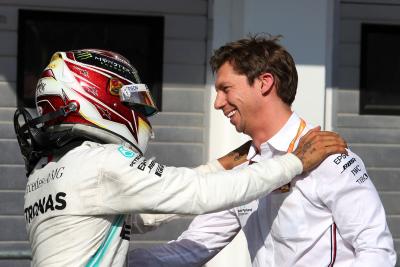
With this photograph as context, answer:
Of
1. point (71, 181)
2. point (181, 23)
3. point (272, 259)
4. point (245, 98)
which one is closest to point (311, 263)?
point (272, 259)

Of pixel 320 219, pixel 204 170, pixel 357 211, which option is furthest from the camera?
pixel 204 170

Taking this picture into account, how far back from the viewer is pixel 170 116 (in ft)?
21.4

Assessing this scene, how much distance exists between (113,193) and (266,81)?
62 centimetres

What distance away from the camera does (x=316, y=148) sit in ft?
8.79

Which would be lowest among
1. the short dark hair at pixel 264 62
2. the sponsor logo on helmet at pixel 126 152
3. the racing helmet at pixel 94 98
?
the sponsor logo on helmet at pixel 126 152

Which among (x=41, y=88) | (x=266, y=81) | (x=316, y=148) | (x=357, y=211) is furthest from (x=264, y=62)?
(x=41, y=88)

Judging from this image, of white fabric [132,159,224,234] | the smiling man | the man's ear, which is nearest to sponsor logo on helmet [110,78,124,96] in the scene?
the smiling man

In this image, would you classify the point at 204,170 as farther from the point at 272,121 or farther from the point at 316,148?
the point at 316,148

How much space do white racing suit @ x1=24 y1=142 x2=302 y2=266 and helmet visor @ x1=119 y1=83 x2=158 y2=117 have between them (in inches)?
6.8

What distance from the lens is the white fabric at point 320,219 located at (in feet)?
8.48

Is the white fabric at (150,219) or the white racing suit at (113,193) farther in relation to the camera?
the white fabric at (150,219)

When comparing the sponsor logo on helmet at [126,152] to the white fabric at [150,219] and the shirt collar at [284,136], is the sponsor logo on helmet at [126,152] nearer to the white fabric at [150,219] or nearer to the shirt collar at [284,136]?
the shirt collar at [284,136]

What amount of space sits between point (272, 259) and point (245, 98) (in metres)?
0.51

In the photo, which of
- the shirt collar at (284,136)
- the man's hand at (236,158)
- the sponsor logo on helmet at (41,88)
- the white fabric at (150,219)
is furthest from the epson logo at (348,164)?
the sponsor logo on helmet at (41,88)
